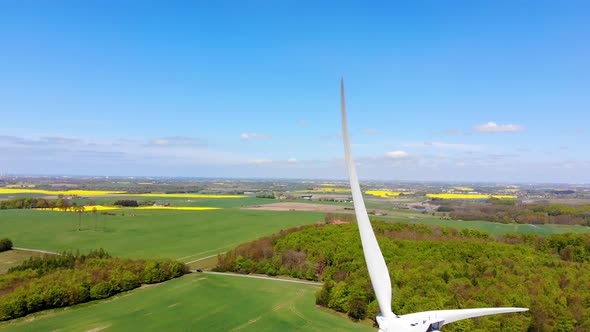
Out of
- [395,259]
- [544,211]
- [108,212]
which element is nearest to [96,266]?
[395,259]

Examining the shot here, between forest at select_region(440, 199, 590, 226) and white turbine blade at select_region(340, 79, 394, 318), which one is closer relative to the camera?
white turbine blade at select_region(340, 79, 394, 318)

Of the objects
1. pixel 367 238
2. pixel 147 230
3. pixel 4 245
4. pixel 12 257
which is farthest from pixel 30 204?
pixel 367 238

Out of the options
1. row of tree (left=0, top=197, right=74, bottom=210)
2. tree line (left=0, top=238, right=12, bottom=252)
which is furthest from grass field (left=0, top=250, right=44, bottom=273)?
row of tree (left=0, top=197, right=74, bottom=210)

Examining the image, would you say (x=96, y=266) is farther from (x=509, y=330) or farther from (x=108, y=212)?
(x=108, y=212)

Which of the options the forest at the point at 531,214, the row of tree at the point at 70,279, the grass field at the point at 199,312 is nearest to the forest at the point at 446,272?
the grass field at the point at 199,312

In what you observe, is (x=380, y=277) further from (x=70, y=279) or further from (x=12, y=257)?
(x=12, y=257)

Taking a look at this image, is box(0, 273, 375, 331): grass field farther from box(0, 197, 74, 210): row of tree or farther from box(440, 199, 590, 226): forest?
box(0, 197, 74, 210): row of tree

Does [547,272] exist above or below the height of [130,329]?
above
